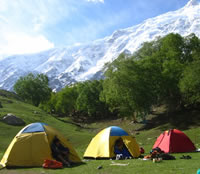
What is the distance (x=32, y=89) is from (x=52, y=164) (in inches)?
2592

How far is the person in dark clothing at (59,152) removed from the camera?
45.4 feet

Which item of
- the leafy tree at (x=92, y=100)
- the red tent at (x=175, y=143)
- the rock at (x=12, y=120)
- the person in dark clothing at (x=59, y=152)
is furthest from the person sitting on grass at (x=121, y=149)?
the leafy tree at (x=92, y=100)

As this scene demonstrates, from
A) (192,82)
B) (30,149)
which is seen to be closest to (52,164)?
(30,149)

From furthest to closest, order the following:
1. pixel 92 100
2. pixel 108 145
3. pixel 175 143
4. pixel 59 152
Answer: pixel 92 100, pixel 175 143, pixel 108 145, pixel 59 152

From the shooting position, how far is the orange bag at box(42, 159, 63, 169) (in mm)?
12933

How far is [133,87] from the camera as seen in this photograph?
39750 millimetres

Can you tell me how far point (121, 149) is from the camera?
54.6ft

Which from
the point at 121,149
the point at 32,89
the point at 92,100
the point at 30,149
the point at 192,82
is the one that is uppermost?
the point at 32,89

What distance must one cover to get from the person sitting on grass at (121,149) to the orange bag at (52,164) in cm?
466

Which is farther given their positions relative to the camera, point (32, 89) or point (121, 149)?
point (32, 89)

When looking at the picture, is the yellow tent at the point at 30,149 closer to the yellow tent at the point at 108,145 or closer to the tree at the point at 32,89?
the yellow tent at the point at 108,145

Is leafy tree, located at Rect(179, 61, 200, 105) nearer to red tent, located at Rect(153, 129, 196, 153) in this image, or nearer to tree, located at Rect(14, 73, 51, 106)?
red tent, located at Rect(153, 129, 196, 153)

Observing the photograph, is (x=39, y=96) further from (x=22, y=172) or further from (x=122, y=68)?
(x=22, y=172)

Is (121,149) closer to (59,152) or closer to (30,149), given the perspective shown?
(59,152)
